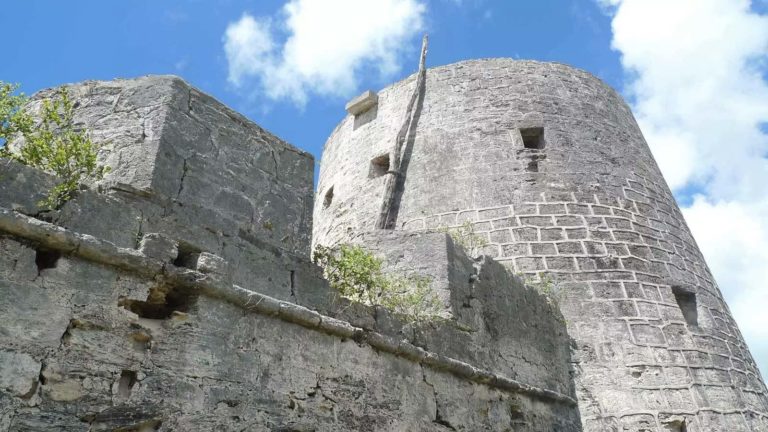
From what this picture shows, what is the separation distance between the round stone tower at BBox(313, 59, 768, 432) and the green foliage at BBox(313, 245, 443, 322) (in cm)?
234

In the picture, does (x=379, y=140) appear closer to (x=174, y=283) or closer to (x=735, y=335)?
(x=735, y=335)

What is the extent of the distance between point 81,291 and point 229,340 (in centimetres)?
73

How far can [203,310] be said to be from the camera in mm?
3188

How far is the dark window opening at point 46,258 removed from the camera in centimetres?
275

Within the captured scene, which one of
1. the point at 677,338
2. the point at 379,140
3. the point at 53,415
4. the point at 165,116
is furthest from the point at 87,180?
the point at 379,140

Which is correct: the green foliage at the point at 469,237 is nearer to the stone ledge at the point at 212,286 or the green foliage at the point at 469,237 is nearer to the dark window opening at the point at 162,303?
the stone ledge at the point at 212,286

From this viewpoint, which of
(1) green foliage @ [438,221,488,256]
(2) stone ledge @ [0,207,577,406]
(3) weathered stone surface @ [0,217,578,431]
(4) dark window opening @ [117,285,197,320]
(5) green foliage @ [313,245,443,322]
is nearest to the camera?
(3) weathered stone surface @ [0,217,578,431]

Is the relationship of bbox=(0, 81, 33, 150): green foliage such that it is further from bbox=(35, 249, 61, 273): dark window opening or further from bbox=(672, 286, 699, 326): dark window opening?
bbox=(672, 286, 699, 326): dark window opening

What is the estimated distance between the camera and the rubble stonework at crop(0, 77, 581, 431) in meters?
2.68

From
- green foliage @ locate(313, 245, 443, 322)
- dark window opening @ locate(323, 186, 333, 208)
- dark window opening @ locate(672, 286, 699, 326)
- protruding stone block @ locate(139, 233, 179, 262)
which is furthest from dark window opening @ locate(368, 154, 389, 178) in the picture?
protruding stone block @ locate(139, 233, 179, 262)

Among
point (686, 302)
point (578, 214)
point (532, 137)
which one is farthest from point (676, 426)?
point (532, 137)

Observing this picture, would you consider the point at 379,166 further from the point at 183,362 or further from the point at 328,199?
the point at 183,362

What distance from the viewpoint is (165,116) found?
378cm

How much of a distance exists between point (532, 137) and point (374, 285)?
5337 mm
